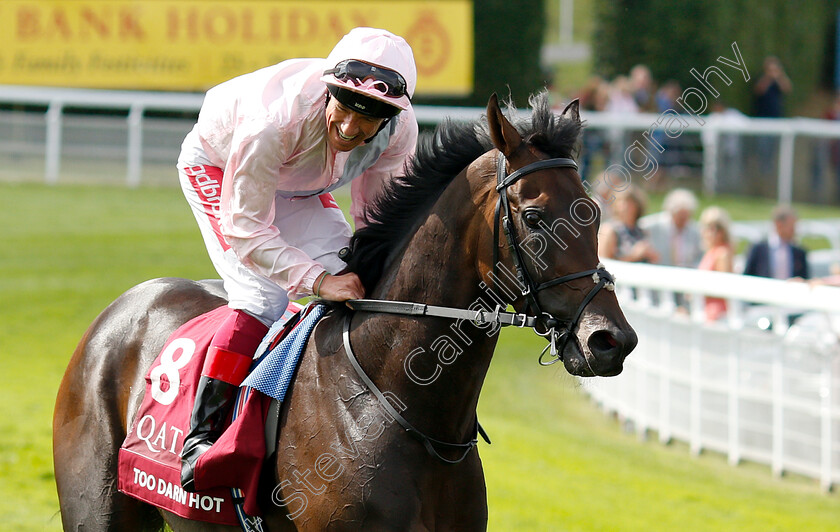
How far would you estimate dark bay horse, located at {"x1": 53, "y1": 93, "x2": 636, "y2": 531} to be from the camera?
250cm

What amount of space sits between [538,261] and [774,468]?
13.3 feet

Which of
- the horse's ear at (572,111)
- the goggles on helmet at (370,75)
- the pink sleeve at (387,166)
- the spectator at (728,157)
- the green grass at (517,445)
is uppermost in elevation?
the goggles on helmet at (370,75)

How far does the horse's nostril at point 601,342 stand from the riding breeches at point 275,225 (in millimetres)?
942

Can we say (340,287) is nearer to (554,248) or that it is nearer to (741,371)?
(554,248)

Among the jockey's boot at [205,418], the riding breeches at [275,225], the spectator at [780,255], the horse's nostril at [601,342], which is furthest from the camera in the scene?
the spectator at [780,255]

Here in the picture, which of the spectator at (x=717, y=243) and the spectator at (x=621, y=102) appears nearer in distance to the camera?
the spectator at (x=717, y=243)

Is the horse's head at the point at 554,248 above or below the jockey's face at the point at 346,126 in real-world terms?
below

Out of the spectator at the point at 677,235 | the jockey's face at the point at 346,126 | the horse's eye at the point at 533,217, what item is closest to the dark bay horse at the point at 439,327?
the horse's eye at the point at 533,217

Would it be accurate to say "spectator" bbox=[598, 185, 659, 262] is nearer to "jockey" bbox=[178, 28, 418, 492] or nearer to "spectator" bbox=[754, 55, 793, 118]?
"jockey" bbox=[178, 28, 418, 492]

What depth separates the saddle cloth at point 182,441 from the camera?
2.83 m

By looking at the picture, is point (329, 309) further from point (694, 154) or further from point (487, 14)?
point (487, 14)

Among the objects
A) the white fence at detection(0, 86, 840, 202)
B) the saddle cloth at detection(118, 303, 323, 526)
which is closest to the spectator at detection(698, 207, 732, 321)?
the saddle cloth at detection(118, 303, 323, 526)

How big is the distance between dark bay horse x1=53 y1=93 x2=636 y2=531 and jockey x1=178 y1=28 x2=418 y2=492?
0.57 feet

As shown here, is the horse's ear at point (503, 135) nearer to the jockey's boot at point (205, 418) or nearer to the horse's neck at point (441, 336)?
the horse's neck at point (441, 336)
